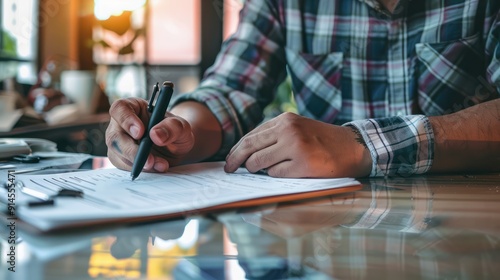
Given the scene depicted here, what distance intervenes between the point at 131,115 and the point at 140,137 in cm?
4

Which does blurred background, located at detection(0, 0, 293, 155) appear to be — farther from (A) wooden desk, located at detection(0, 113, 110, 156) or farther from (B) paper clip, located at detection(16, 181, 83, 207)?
(B) paper clip, located at detection(16, 181, 83, 207)

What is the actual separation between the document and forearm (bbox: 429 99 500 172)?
7.4 inches

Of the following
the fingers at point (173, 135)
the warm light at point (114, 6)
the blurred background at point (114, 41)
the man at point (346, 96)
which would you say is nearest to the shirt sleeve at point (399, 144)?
the man at point (346, 96)

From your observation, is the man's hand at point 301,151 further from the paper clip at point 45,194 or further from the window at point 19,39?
the window at point 19,39

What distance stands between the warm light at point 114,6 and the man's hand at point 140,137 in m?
3.31

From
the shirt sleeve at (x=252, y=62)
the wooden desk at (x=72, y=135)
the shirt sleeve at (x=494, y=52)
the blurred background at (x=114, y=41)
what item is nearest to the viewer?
the shirt sleeve at (x=494, y=52)

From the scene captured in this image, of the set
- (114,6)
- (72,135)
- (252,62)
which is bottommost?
(72,135)

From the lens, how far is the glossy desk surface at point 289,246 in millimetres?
291

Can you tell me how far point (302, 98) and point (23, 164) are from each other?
61 cm

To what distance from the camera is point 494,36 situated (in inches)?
37.1

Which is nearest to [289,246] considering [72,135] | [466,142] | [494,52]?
[466,142]

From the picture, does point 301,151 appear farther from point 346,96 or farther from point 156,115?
point 346,96

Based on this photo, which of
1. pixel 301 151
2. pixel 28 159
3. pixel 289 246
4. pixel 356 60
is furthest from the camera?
pixel 356 60

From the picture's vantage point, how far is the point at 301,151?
0.60m
